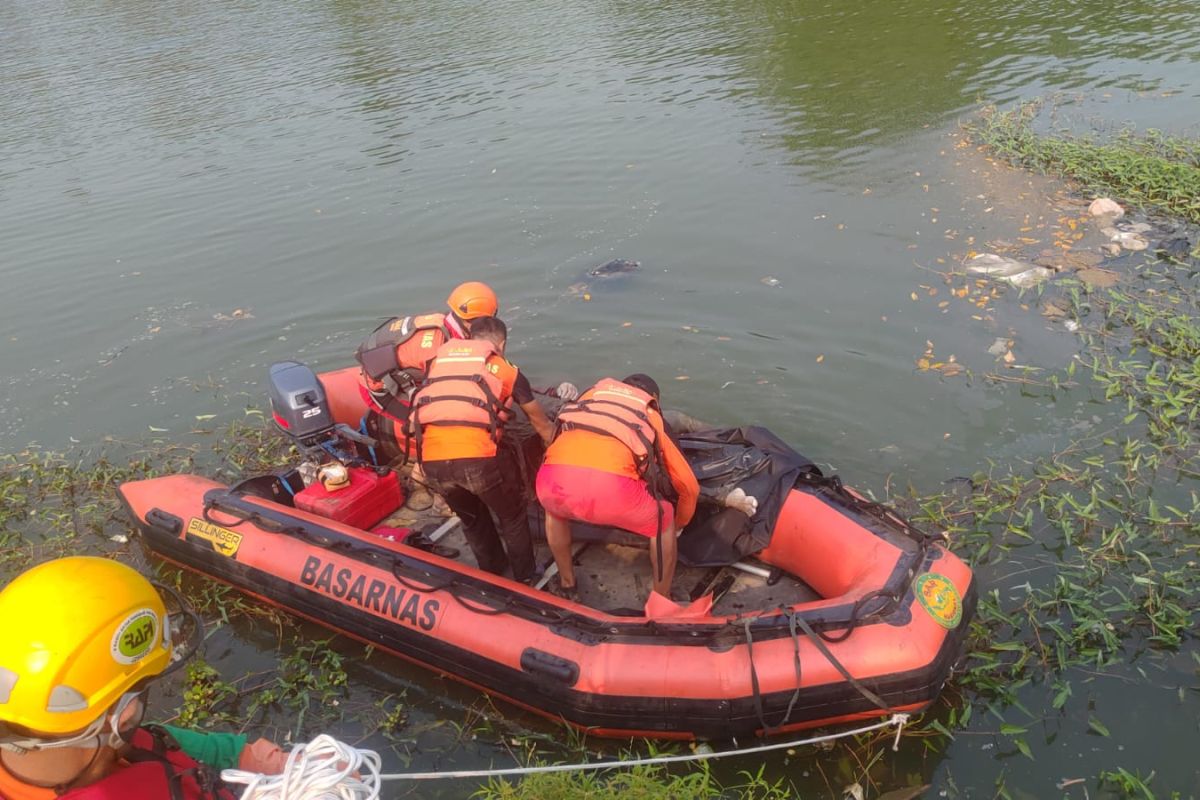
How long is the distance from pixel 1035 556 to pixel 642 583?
2.25 m

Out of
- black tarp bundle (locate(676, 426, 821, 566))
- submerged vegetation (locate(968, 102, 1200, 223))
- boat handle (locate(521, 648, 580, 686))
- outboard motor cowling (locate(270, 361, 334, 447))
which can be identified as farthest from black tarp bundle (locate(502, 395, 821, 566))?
submerged vegetation (locate(968, 102, 1200, 223))

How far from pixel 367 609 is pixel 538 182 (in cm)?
801

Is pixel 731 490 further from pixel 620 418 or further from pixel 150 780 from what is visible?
pixel 150 780

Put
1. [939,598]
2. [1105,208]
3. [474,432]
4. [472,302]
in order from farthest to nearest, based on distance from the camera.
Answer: [1105,208] → [472,302] → [474,432] → [939,598]

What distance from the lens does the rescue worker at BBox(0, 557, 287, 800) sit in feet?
6.12

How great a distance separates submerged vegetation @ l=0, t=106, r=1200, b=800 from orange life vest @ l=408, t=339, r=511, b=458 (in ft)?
4.98

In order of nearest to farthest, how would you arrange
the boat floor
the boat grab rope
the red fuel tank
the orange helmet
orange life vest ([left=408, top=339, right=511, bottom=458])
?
the boat grab rope < orange life vest ([left=408, top=339, right=511, bottom=458]) < the boat floor < the orange helmet < the red fuel tank

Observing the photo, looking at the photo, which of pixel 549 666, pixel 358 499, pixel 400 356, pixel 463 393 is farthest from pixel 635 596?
pixel 400 356

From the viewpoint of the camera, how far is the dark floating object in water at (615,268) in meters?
8.95

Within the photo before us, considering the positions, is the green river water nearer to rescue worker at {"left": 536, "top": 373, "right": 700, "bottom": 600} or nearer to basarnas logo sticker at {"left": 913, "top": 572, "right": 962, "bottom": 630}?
basarnas logo sticker at {"left": 913, "top": 572, "right": 962, "bottom": 630}

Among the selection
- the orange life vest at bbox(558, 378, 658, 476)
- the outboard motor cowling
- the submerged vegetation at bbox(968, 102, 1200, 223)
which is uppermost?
the orange life vest at bbox(558, 378, 658, 476)

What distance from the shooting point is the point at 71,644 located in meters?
1.89

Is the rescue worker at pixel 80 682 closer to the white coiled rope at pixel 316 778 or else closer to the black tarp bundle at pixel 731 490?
the white coiled rope at pixel 316 778

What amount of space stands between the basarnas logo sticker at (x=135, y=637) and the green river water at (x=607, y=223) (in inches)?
92.9
